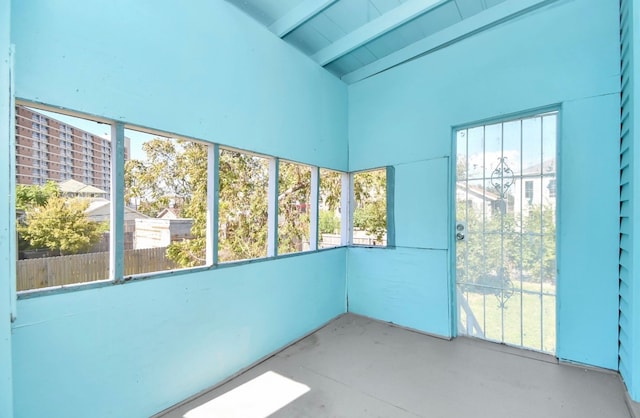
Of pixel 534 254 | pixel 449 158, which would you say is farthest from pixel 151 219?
pixel 534 254

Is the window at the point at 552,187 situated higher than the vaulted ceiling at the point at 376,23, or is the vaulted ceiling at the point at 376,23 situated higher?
the vaulted ceiling at the point at 376,23

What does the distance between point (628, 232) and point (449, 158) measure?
1496 mm

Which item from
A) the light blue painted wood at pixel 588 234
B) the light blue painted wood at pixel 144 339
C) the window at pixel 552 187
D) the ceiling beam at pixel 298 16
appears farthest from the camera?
the window at pixel 552 187

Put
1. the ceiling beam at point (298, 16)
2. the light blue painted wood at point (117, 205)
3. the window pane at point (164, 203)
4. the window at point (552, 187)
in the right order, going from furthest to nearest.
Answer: the window at point (552, 187), the ceiling beam at point (298, 16), the window pane at point (164, 203), the light blue painted wood at point (117, 205)

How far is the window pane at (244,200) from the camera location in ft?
10.4

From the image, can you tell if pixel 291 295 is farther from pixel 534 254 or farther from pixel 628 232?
pixel 628 232

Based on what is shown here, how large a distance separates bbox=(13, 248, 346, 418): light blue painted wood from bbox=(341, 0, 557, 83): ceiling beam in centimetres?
267

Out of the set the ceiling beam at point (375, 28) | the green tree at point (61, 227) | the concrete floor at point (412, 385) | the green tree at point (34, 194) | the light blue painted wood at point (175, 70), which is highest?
the ceiling beam at point (375, 28)

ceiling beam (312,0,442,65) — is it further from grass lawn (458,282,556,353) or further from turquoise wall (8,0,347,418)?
grass lawn (458,282,556,353)

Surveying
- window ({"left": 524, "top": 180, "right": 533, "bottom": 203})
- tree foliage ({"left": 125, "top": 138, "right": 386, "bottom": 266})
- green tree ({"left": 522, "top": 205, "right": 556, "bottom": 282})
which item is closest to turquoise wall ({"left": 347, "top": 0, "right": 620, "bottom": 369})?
green tree ({"left": 522, "top": 205, "right": 556, "bottom": 282})

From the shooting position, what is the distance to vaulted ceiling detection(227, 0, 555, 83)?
256 centimetres

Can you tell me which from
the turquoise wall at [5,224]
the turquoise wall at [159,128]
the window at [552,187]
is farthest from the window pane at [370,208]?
the turquoise wall at [5,224]

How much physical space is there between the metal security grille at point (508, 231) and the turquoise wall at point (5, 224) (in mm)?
3395

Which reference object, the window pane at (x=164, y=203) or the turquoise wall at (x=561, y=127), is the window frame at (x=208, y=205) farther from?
the turquoise wall at (x=561, y=127)
